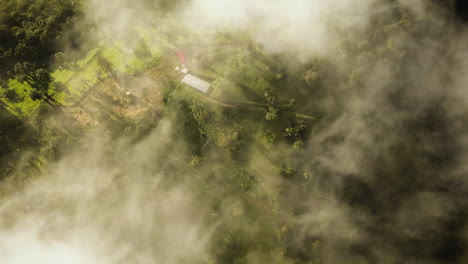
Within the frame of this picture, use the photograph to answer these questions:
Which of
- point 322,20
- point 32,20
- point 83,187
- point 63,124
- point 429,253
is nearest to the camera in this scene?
point 429,253

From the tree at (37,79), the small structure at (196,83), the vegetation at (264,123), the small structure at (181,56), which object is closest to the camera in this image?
the vegetation at (264,123)

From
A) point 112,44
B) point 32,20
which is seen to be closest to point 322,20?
point 112,44

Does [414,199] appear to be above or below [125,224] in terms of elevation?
above

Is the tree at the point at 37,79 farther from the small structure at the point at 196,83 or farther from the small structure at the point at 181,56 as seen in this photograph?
the small structure at the point at 196,83

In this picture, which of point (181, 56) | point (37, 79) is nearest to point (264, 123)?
point (181, 56)

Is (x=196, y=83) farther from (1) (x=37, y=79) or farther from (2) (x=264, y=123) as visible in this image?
(1) (x=37, y=79)

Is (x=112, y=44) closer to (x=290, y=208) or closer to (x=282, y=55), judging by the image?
(x=282, y=55)

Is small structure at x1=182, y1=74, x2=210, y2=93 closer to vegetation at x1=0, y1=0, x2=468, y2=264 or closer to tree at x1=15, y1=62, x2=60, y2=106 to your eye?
vegetation at x1=0, y1=0, x2=468, y2=264

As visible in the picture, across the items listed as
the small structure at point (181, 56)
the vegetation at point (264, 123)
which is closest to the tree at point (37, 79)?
the vegetation at point (264, 123)
